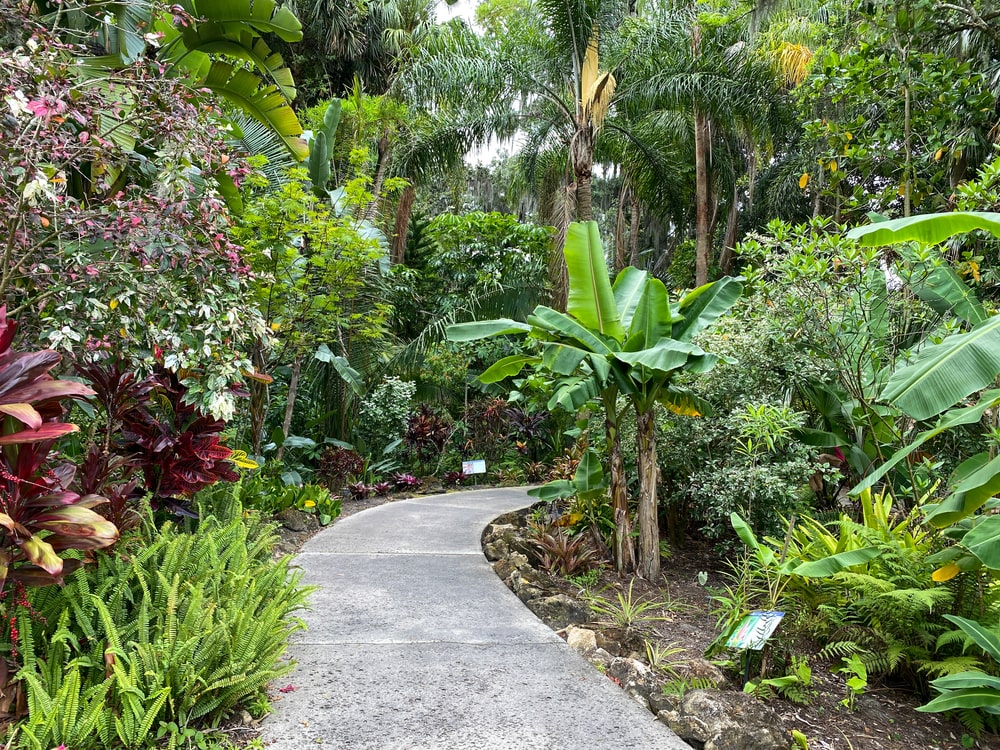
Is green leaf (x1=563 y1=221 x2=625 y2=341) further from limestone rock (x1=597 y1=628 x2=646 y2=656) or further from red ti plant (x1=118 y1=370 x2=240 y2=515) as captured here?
red ti plant (x1=118 y1=370 x2=240 y2=515)

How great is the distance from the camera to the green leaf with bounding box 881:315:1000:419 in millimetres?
3229

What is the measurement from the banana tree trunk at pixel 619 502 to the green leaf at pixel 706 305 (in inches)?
36.4

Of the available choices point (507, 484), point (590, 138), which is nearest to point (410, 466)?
point (507, 484)

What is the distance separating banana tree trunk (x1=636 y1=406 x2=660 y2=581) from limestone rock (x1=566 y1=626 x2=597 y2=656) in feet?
5.24

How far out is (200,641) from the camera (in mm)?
3096

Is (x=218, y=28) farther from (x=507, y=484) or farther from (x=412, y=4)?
(x=412, y=4)

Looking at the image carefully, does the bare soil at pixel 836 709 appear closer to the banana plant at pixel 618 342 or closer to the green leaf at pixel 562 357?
the banana plant at pixel 618 342

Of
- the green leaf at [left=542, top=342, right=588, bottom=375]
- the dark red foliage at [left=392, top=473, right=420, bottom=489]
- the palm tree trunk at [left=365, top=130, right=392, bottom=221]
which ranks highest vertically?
the palm tree trunk at [left=365, top=130, right=392, bottom=221]

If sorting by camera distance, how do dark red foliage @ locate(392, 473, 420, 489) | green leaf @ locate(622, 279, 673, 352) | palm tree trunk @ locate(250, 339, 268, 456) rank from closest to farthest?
green leaf @ locate(622, 279, 673, 352) < palm tree trunk @ locate(250, 339, 268, 456) < dark red foliage @ locate(392, 473, 420, 489)

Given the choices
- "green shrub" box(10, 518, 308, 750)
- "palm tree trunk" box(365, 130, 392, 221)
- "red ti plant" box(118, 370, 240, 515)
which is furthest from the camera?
"palm tree trunk" box(365, 130, 392, 221)

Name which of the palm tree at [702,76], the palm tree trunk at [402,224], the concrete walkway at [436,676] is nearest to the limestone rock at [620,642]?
the concrete walkway at [436,676]

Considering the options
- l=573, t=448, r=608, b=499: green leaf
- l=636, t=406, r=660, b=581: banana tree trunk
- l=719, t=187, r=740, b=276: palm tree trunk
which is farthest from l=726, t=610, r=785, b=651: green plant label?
l=719, t=187, r=740, b=276: palm tree trunk

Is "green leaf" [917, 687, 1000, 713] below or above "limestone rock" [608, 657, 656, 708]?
below

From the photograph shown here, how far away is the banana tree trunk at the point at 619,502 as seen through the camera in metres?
6.12
